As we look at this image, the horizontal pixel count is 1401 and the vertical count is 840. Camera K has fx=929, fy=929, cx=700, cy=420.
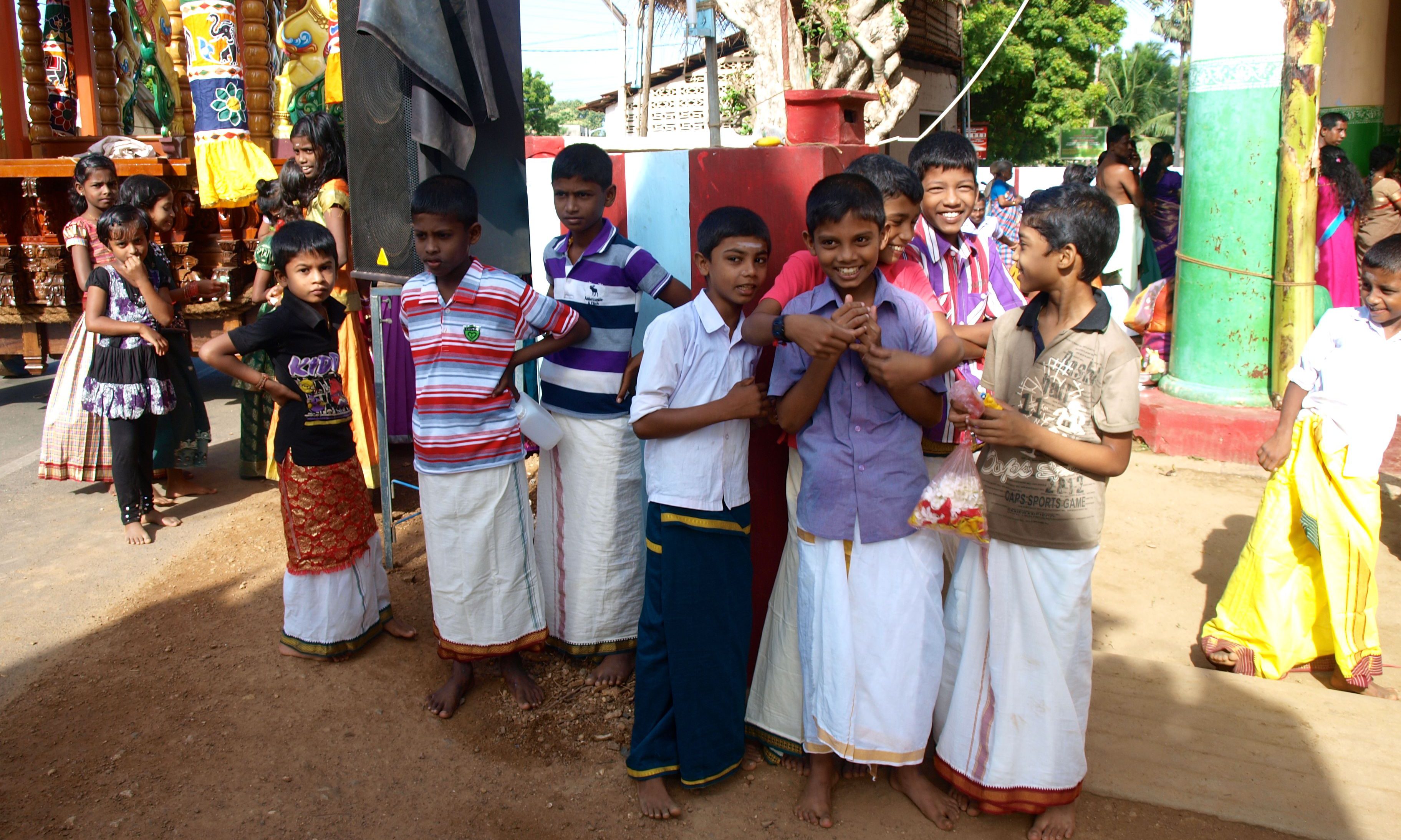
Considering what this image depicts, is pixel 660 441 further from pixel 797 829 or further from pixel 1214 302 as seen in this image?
pixel 1214 302

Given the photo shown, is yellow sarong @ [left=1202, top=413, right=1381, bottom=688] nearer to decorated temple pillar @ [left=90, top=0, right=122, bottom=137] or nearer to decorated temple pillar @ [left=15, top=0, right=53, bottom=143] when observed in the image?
decorated temple pillar @ [left=15, top=0, right=53, bottom=143]

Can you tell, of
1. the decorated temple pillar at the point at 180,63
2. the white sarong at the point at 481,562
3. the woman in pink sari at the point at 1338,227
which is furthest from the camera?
the decorated temple pillar at the point at 180,63

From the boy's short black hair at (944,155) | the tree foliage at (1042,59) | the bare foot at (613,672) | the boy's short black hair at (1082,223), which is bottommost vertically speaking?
the bare foot at (613,672)

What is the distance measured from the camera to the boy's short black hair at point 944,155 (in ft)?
9.24

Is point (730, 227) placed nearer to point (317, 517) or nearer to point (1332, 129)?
point (317, 517)

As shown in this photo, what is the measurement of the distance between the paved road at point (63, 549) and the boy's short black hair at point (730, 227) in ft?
9.32

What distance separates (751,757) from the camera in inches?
108

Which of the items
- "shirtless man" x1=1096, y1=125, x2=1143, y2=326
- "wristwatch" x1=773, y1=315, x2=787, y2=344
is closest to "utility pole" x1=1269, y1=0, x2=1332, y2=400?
"shirtless man" x1=1096, y1=125, x2=1143, y2=326

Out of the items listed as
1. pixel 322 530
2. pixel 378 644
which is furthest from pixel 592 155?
pixel 378 644

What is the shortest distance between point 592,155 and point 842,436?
1296mm

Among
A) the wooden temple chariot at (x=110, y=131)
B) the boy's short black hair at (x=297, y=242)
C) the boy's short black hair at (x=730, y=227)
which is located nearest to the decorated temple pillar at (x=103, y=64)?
the wooden temple chariot at (x=110, y=131)

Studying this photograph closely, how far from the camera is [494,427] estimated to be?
2920 millimetres

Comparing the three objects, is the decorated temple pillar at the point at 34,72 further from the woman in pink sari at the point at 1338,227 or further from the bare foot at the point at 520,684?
the woman in pink sari at the point at 1338,227

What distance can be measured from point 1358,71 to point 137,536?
11.5 meters
